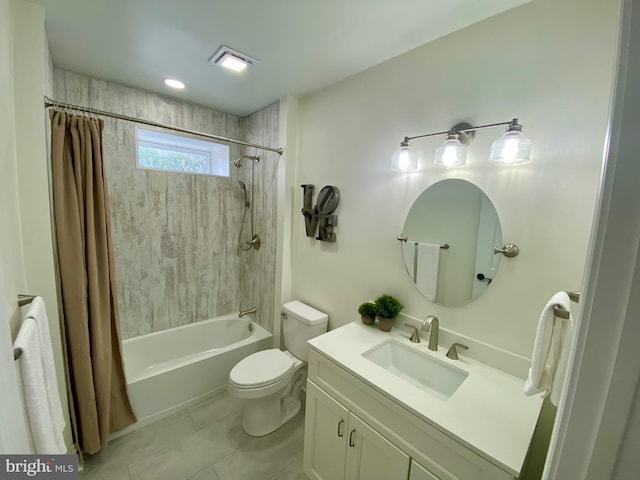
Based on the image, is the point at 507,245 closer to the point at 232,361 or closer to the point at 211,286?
the point at 232,361

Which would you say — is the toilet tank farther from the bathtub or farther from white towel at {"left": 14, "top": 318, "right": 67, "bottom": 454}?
white towel at {"left": 14, "top": 318, "right": 67, "bottom": 454}

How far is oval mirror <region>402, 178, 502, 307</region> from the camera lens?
50.5 inches

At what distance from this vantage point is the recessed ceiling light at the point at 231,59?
5.16ft

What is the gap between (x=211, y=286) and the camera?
2797 millimetres

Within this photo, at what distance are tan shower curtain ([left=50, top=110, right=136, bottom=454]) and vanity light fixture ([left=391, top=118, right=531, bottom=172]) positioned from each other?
186cm

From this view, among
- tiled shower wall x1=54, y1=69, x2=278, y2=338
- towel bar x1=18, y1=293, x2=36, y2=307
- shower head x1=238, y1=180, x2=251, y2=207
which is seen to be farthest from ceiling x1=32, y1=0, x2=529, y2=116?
towel bar x1=18, y1=293, x2=36, y2=307

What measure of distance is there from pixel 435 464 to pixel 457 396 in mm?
263

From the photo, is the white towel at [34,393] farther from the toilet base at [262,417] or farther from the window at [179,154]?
the window at [179,154]

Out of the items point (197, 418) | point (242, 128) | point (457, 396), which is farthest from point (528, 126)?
point (197, 418)

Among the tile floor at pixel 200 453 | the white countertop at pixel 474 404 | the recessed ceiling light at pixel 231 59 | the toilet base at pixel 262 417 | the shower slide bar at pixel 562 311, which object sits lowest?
the tile floor at pixel 200 453

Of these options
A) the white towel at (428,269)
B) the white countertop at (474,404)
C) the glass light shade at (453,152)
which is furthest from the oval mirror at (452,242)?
the white countertop at (474,404)

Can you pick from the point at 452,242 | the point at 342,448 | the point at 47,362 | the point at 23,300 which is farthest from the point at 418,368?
the point at 23,300

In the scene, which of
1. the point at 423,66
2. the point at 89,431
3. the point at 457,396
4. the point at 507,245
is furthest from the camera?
the point at 89,431

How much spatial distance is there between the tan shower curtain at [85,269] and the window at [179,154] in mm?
744
